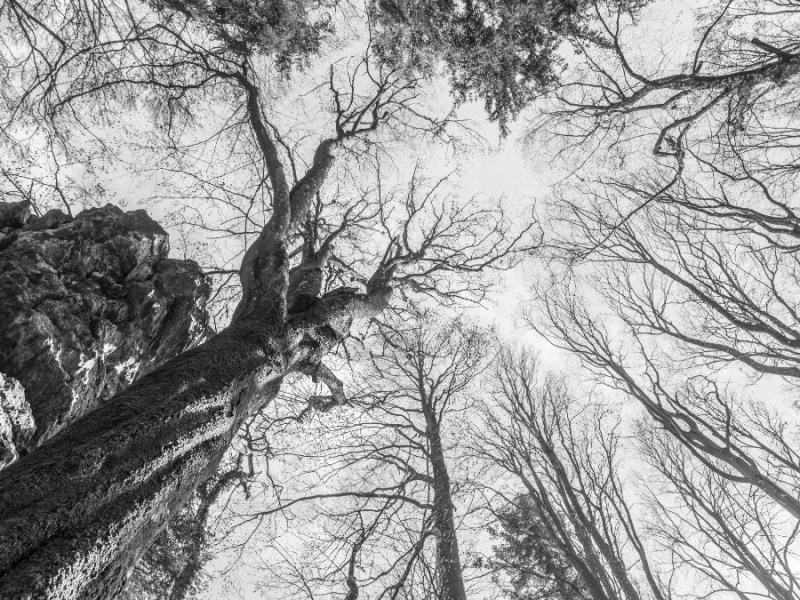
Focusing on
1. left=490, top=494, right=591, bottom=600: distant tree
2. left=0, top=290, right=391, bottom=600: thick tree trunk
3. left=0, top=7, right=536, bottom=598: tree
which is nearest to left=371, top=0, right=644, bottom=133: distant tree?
left=0, top=7, right=536, bottom=598: tree

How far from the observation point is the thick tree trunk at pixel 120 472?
4.19ft

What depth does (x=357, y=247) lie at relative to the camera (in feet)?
25.5

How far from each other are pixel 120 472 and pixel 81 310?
3.45 metres

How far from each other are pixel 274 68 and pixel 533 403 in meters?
7.57

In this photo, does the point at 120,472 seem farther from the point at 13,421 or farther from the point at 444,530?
the point at 444,530

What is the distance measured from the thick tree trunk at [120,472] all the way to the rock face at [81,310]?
229cm

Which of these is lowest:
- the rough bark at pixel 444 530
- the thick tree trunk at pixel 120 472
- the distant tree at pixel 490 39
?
the thick tree trunk at pixel 120 472

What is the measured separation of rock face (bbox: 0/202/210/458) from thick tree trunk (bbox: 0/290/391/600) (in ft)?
7.51

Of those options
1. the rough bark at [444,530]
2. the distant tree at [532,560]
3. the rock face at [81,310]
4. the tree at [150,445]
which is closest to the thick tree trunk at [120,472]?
the tree at [150,445]

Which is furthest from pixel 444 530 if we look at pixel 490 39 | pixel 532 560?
pixel 490 39

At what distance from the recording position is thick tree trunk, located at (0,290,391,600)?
1.28 metres

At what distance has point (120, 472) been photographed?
1.61 metres

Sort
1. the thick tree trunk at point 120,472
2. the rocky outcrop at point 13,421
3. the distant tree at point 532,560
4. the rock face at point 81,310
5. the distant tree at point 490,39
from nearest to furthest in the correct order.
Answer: the thick tree trunk at point 120,472 < the rocky outcrop at point 13,421 < the rock face at point 81,310 < the distant tree at point 490,39 < the distant tree at point 532,560

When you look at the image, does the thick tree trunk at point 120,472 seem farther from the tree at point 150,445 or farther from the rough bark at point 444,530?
the rough bark at point 444,530
